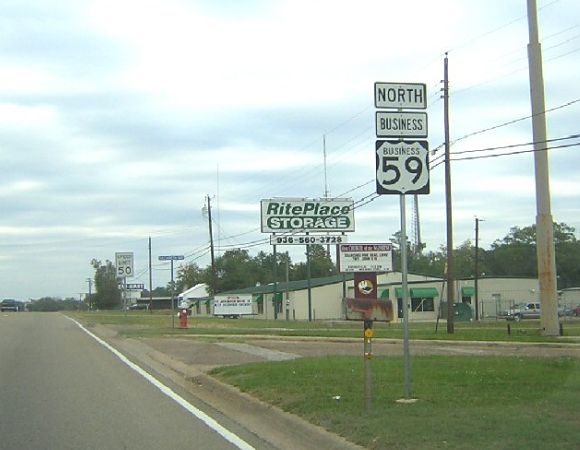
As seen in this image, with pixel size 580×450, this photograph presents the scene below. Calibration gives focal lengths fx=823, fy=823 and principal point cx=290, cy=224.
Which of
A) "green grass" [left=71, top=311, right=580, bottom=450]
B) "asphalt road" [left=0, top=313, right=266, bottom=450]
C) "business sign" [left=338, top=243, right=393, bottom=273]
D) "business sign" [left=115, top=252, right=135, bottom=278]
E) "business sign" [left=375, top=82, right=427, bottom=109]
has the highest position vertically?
"business sign" [left=375, top=82, right=427, bottom=109]

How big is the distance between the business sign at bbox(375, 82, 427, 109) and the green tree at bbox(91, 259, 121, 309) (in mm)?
153017

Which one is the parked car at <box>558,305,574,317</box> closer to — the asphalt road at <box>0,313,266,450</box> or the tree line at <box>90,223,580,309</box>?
the tree line at <box>90,223,580,309</box>

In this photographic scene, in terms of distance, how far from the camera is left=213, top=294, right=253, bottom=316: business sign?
76812mm

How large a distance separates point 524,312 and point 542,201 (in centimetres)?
4399

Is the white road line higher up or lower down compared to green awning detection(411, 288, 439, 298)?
lower down

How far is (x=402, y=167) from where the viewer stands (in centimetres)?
1145

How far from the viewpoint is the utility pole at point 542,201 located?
99.8ft

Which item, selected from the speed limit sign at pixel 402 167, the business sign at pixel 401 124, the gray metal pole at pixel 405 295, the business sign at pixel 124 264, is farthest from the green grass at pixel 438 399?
the business sign at pixel 124 264

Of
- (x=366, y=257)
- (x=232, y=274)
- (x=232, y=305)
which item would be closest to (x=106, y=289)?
(x=232, y=274)

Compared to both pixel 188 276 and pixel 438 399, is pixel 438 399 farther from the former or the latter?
pixel 188 276

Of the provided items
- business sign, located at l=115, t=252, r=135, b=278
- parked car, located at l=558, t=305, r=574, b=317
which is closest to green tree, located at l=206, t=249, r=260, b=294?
parked car, located at l=558, t=305, r=574, b=317

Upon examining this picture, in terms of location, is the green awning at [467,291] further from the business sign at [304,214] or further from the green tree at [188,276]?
the green tree at [188,276]

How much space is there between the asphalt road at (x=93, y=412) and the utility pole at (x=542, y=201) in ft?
55.4

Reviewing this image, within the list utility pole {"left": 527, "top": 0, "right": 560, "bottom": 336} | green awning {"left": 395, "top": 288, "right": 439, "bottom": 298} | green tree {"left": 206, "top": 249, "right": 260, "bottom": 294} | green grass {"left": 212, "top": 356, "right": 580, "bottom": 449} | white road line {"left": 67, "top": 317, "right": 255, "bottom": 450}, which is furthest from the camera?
green tree {"left": 206, "top": 249, "right": 260, "bottom": 294}
